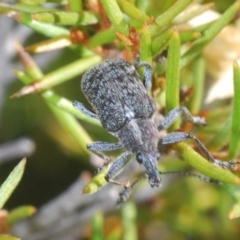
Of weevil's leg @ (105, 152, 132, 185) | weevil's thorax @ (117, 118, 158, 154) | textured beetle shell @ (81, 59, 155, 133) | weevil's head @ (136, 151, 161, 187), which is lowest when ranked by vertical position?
weevil's head @ (136, 151, 161, 187)

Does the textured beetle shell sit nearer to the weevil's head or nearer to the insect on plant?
the insect on plant

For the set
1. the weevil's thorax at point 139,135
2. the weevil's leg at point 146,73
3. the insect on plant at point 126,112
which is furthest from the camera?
the weevil's thorax at point 139,135

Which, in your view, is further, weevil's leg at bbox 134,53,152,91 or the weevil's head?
the weevil's head

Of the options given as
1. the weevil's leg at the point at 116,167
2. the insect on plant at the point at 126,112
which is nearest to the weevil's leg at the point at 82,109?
the insect on plant at the point at 126,112

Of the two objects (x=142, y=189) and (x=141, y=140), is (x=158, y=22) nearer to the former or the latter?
(x=141, y=140)

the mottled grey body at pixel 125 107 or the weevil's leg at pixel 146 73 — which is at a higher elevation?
the weevil's leg at pixel 146 73

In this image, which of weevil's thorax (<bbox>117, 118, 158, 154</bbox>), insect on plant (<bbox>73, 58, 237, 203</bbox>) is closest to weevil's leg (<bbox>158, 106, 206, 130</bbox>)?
insect on plant (<bbox>73, 58, 237, 203</bbox>)

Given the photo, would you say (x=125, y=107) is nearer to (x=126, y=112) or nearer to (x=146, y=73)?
(x=126, y=112)

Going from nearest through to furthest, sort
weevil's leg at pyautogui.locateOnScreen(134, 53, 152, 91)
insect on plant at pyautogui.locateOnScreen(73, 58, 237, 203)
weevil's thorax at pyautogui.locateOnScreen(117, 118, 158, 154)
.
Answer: weevil's leg at pyautogui.locateOnScreen(134, 53, 152, 91) → insect on plant at pyautogui.locateOnScreen(73, 58, 237, 203) → weevil's thorax at pyautogui.locateOnScreen(117, 118, 158, 154)

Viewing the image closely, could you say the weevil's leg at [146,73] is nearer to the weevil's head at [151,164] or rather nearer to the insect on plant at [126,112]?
the insect on plant at [126,112]

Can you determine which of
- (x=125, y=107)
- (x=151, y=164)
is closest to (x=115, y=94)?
(x=125, y=107)
